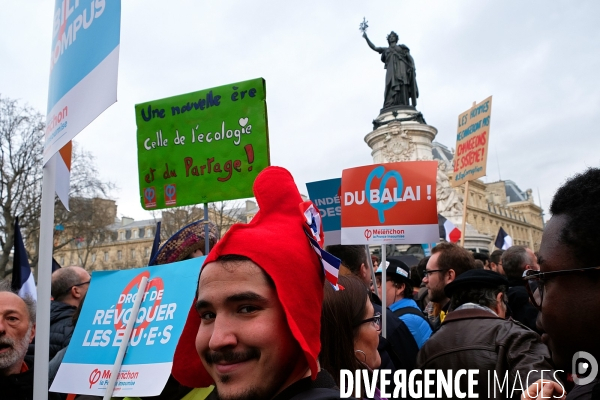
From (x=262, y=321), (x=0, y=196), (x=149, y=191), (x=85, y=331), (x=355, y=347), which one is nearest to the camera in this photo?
(x=262, y=321)

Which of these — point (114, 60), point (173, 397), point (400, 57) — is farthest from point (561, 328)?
point (400, 57)

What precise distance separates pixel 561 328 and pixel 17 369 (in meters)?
2.73

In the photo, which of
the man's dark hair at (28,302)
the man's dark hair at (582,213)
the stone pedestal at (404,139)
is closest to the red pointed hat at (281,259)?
the man's dark hair at (582,213)

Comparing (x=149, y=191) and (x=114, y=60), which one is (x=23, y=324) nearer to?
(x=149, y=191)

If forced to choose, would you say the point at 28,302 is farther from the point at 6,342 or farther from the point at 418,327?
the point at 418,327

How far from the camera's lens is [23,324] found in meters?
2.97

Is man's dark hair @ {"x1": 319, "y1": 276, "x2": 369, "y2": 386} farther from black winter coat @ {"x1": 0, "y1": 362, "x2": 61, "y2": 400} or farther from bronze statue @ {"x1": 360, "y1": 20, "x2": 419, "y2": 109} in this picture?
bronze statue @ {"x1": 360, "y1": 20, "x2": 419, "y2": 109}

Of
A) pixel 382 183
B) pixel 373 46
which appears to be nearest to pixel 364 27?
pixel 373 46

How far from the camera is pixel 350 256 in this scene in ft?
14.7

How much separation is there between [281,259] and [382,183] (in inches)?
150

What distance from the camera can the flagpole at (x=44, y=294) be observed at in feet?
7.04

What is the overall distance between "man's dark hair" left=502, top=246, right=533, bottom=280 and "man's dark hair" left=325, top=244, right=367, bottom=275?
1345mm

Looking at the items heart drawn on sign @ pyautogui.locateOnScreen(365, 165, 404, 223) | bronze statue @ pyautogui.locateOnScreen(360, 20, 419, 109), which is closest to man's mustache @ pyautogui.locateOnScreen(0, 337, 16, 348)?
heart drawn on sign @ pyautogui.locateOnScreen(365, 165, 404, 223)

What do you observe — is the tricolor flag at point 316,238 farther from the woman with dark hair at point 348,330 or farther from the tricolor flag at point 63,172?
the tricolor flag at point 63,172
